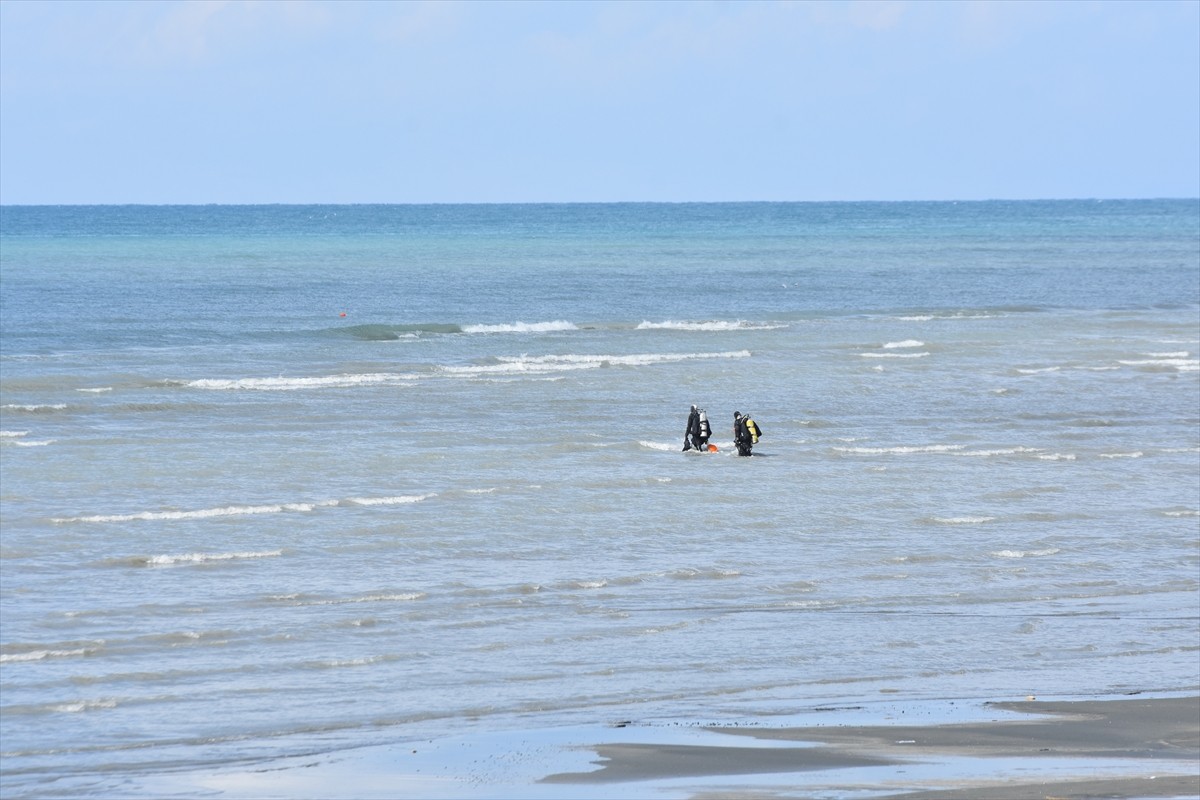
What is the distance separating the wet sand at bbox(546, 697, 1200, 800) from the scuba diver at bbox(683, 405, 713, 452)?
1403 cm

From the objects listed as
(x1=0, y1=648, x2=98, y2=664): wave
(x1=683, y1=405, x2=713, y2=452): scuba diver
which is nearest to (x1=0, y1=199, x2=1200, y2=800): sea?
(x1=0, y1=648, x2=98, y2=664): wave

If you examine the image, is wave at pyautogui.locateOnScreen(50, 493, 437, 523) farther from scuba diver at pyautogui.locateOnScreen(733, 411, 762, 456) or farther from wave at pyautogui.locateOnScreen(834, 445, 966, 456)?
wave at pyautogui.locateOnScreen(834, 445, 966, 456)

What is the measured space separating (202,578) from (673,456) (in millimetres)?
10502

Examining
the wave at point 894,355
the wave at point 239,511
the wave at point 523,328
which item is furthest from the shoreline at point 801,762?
the wave at point 523,328

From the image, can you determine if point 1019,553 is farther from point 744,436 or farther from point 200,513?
point 200,513

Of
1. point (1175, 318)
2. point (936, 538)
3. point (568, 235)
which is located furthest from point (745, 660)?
point (568, 235)

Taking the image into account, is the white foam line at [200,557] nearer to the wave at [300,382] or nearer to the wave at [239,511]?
the wave at [239,511]

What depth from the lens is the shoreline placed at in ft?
35.2

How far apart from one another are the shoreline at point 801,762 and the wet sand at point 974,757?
0.05ft

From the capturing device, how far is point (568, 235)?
400ft

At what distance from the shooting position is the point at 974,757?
11.4m

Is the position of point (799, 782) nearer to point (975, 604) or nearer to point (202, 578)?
point (975, 604)

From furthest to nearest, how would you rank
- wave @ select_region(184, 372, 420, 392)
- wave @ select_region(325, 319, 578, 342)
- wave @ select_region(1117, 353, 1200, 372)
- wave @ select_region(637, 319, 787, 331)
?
wave @ select_region(637, 319, 787, 331)
wave @ select_region(325, 319, 578, 342)
wave @ select_region(1117, 353, 1200, 372)
wave @ select_region(184, 372, 420, 392)

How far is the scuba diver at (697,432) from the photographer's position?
2656 cm
